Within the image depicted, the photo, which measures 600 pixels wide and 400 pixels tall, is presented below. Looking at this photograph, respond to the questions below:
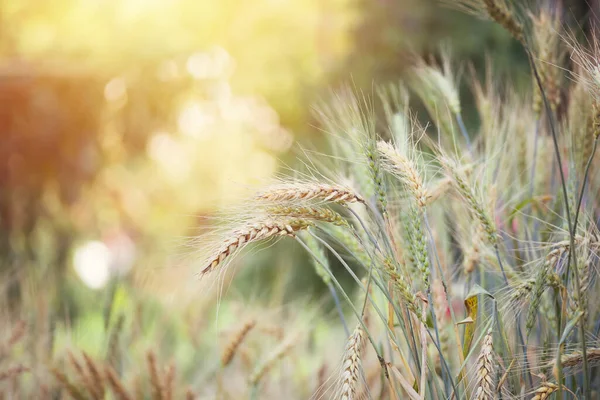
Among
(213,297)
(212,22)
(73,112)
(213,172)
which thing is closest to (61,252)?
(73,112)

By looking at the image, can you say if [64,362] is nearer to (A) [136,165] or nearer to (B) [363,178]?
(B) [363,178]

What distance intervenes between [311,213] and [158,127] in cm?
671

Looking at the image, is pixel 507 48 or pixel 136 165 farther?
pixel 136 165

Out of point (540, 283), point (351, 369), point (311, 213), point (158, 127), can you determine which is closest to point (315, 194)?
point (311, 213)

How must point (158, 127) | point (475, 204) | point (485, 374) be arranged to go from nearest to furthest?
point (485, 374) < point (475, 204) < point (158, 127)

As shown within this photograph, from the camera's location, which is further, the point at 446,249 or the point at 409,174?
the point at 446,249

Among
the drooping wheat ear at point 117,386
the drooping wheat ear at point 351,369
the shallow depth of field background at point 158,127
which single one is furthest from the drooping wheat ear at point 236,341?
the drooping wheat ear at point 351,369

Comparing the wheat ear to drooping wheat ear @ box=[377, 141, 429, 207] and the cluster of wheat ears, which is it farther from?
drooping wheat ear @ box=[377, 141, 429, 207]

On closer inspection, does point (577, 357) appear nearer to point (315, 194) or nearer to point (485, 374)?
point (485, 374)

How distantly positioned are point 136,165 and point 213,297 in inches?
255

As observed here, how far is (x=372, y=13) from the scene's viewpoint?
4.26 m

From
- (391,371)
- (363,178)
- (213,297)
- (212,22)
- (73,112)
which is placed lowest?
(213,297)

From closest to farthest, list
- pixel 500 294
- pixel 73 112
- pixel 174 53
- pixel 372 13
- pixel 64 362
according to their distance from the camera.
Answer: pixel 500 294 → pixel 64 362 → pixel 372 13 → pixel 73 112 → pixel 174 53

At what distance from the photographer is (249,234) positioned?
85cm
